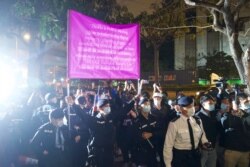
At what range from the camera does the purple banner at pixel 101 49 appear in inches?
249

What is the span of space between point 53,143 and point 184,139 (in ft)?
7.17

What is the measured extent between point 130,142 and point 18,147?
6.66 ft

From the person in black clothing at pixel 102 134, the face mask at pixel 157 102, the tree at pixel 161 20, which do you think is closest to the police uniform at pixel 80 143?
the person in black clothing at pixel 102 134

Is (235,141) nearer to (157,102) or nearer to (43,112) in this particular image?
(157,102)

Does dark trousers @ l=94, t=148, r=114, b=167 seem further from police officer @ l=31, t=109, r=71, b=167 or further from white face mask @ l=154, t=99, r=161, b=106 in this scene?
white face mask @ l=154, t=99, r=161, b=106

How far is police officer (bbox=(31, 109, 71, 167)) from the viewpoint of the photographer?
Answer: 6.14 m

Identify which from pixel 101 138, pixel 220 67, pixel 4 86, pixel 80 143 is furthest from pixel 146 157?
pixel 220 67

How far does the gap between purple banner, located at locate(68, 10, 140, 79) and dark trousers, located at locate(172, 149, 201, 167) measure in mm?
2071

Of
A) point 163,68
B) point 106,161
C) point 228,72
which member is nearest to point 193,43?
point 163,68

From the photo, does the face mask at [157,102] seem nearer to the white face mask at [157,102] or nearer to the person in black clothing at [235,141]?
the white face mask at [157,102]

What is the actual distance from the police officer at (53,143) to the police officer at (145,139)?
1.34m

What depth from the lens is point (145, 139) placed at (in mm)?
6809

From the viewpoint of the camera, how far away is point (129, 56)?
7391 mm

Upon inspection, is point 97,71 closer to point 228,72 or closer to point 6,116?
point 6,116
